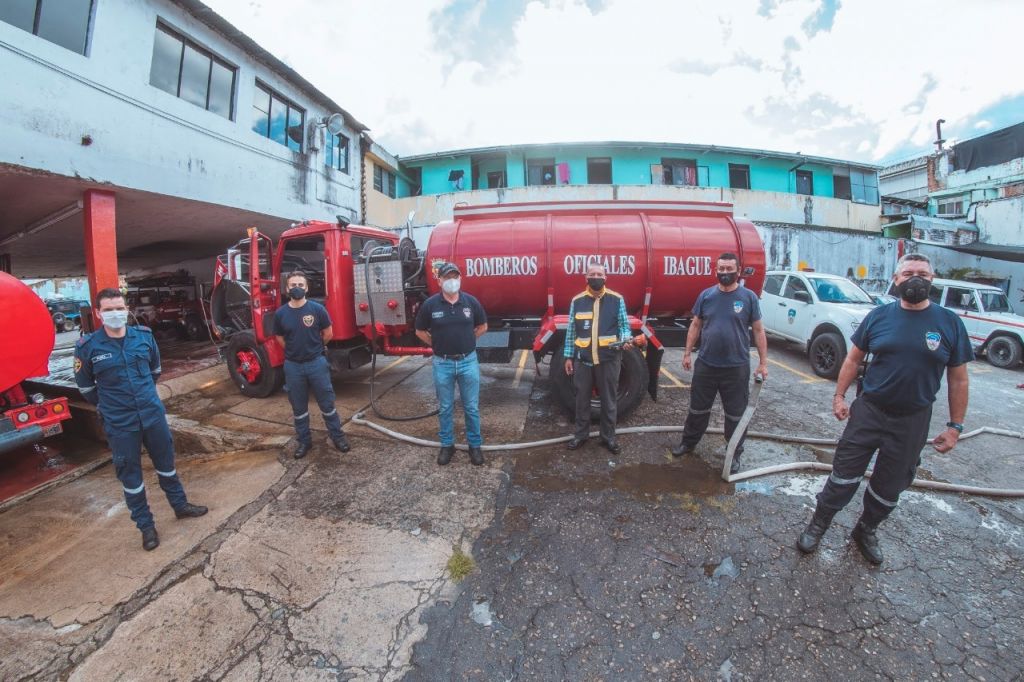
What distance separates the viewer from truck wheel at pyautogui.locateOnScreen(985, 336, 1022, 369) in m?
8.17

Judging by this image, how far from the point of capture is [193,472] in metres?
4.08

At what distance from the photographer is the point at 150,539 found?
283 centimetres

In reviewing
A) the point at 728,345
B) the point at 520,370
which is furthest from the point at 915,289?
the point at 520,370

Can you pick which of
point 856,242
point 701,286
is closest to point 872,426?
point 701,286

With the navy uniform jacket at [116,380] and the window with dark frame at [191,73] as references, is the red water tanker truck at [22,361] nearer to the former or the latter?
the navy uniform jacket at [116,380]

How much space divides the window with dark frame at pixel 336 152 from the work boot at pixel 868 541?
1301 centimetres

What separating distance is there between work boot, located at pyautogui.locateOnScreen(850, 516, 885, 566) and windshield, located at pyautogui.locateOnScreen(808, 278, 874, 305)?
20.5 feet

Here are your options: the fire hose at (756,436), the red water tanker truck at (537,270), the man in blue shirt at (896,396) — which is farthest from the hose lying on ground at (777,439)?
the man in blue shirt at (896,396)

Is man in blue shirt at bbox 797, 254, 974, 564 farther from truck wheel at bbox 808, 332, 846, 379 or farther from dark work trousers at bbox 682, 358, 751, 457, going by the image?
truck wheel at bbox 808, 332, 846, 379

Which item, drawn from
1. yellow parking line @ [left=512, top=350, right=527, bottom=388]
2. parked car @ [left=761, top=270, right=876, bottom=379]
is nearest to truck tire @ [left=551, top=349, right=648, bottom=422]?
yellow parking line @ [left=512, top=350, right=527, bottom=388]

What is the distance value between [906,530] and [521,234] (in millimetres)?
4106

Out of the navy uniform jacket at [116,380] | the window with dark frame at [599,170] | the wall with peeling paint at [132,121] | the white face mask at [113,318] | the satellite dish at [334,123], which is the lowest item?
the navy uniform jacket at [116,380]

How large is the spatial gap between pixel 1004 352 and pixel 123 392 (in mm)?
13810

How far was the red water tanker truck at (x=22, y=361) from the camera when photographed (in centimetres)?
368
